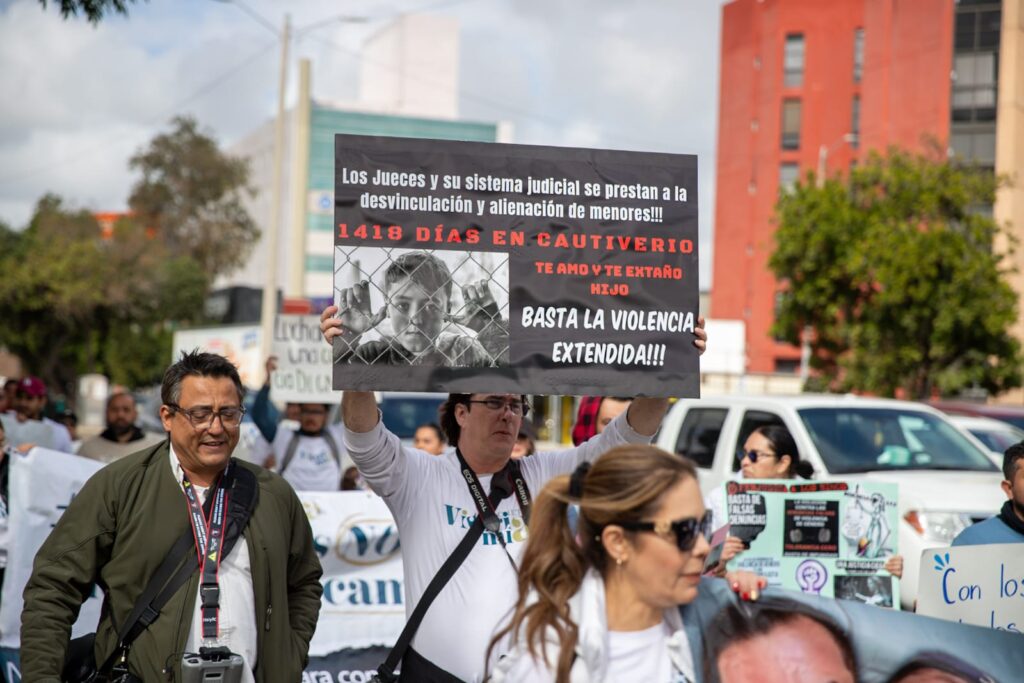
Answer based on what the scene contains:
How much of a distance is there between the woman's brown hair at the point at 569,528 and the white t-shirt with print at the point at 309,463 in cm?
572

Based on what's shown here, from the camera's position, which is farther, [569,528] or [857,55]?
[857,55]

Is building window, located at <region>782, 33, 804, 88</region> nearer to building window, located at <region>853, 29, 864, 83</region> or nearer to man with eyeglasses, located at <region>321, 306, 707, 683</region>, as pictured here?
building window, located at <region>853, 29, 864, 83</region>

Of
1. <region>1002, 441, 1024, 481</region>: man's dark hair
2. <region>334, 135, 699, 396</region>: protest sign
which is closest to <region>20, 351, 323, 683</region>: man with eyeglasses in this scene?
<region>334, 135, 699, 396</region>: protest sign

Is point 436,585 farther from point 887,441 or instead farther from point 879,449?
point 887,441

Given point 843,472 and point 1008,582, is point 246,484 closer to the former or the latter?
point 1008,582

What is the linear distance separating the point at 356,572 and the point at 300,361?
5.45 metres

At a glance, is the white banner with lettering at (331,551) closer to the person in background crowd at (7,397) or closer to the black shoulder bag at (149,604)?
the black shoulder bag at (149,604)

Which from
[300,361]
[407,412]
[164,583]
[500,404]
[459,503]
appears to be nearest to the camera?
[164,583]

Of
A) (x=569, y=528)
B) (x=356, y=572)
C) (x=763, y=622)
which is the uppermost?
(x=569, y=528)

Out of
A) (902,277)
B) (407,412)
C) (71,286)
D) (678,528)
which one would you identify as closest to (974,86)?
(902,277)

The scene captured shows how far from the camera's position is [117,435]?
27.5ft

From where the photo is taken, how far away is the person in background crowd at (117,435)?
26.7ft

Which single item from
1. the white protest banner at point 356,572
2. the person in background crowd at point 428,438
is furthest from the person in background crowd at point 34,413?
the white protest banner at point 356,572

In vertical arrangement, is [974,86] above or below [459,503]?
above
